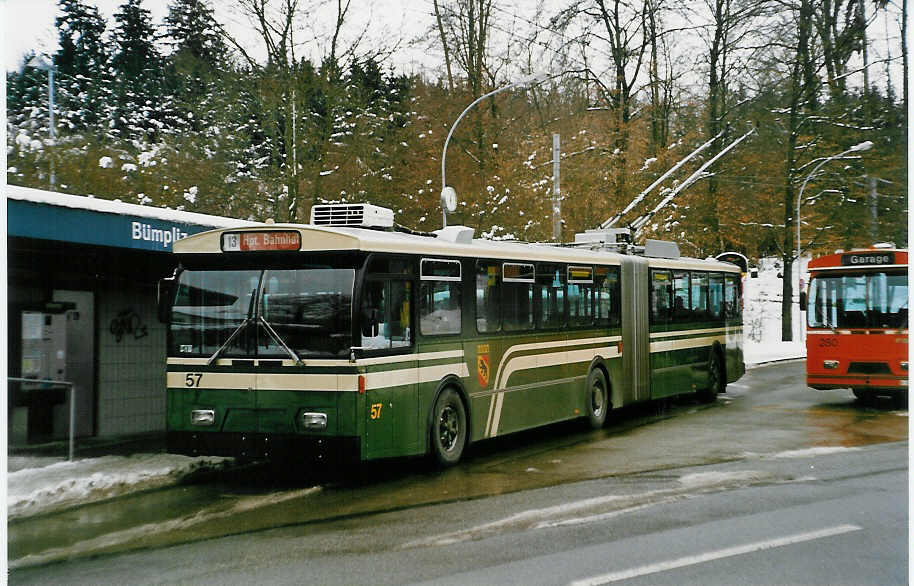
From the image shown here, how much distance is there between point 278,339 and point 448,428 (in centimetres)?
242

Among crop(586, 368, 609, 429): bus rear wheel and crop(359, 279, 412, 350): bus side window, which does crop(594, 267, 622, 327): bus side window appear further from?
crop(359, 279, 412, 350): bus side window

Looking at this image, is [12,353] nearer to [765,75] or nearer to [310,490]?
[310,490]

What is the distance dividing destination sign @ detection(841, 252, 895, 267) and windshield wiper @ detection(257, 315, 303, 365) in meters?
12.4

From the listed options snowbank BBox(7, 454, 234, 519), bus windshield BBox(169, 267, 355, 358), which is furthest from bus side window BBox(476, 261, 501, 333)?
snowbank BBox(7, 454, 234, 519)

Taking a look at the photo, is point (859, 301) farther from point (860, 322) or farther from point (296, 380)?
point (296, 380)

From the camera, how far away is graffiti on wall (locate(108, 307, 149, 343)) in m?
14.9

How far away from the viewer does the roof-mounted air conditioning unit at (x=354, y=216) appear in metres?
11.8

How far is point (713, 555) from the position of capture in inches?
295

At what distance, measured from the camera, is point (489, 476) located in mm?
11398

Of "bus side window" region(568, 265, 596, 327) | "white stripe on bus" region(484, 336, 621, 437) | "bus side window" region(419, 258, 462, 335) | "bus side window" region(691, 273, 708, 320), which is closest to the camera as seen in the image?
"bus side window" region(419, 258, 462, 335)

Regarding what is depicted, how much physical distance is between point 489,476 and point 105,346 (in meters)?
6.23

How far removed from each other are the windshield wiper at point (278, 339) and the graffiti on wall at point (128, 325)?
5.08m

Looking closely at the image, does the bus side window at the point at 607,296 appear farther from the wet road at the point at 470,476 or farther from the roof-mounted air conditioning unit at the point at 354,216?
the roof-mounted air conditioning unit at the point at 354,216

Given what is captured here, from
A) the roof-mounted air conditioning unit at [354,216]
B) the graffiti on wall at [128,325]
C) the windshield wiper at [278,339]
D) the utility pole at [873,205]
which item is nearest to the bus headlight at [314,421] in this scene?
the windshield wiper at [278,339]
